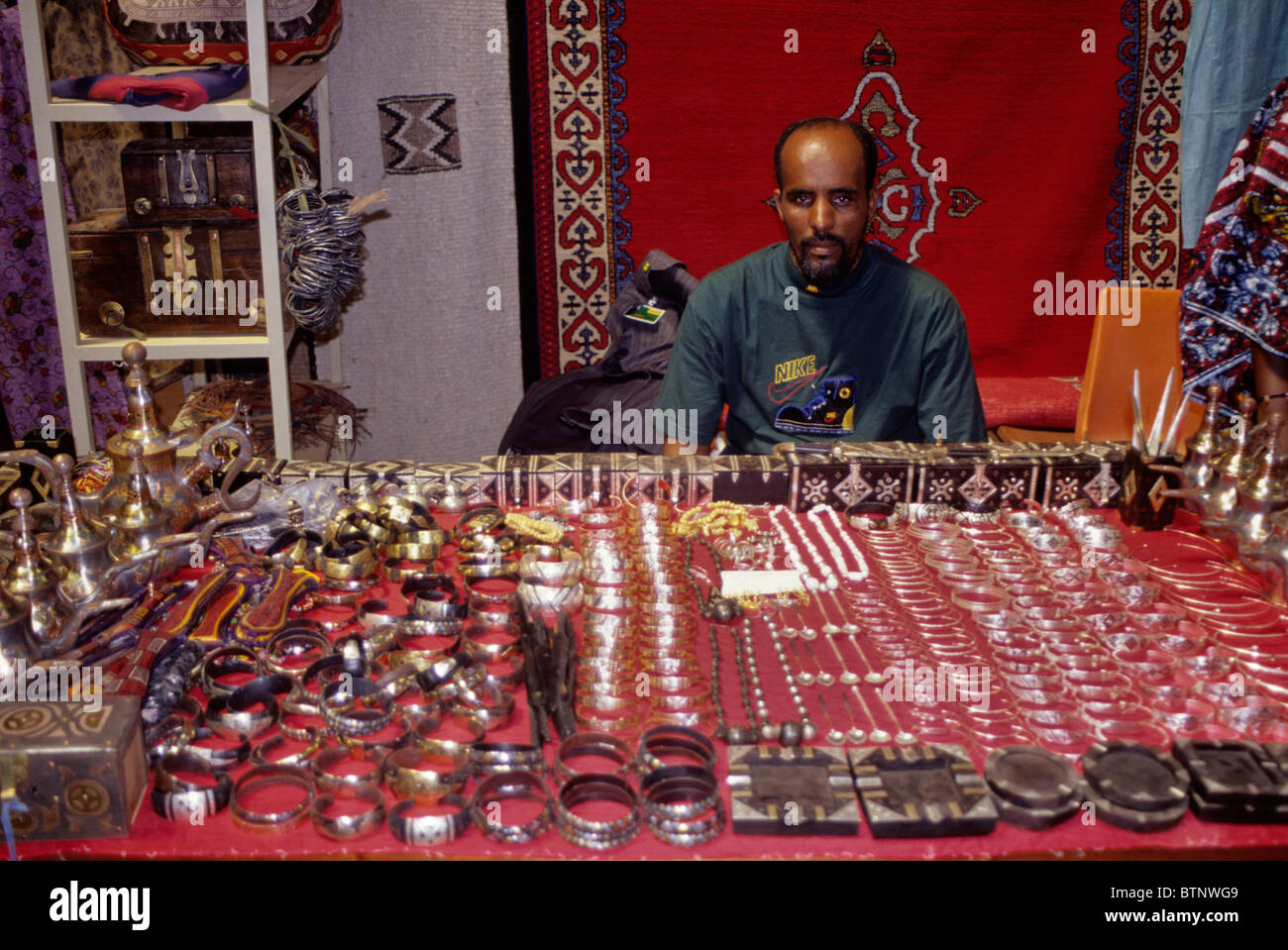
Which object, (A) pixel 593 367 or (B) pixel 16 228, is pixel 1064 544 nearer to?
(A) pixel 593 367

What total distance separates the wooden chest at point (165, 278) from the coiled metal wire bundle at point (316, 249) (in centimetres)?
18

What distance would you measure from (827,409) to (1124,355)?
1.18m

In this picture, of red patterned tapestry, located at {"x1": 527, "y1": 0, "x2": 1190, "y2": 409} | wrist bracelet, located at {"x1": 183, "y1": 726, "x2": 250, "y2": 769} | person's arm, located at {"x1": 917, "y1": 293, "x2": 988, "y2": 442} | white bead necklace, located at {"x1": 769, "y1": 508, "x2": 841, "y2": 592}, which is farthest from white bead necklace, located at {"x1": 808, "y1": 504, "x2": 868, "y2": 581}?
red patterned tapestry, located at {"x1": 527, "y1": 0, "x2": 1190, "y2": 409}

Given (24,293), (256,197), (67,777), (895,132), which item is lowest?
(67,777)

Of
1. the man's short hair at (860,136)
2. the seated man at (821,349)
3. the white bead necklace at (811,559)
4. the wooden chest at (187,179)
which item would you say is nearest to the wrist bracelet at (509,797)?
→ the white bead necklace at (811,559)

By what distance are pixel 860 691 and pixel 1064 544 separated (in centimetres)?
81

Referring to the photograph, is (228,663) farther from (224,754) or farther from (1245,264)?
(1245,264)

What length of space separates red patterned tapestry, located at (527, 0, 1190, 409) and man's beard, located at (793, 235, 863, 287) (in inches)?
58.1

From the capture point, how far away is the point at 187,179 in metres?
3.23

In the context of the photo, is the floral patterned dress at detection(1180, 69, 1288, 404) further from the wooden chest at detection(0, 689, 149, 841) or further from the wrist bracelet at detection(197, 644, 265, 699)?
the wooden chest at detection(0, 689, 149, 841)

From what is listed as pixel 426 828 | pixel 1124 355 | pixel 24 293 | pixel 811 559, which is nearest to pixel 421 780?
pixel 426 828

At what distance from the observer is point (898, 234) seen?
4.64 meters

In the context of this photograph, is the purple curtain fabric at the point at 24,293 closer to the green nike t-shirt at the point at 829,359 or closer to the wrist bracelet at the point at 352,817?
the green nike t-shirt at the point at 829,359
